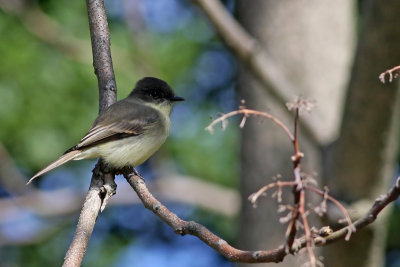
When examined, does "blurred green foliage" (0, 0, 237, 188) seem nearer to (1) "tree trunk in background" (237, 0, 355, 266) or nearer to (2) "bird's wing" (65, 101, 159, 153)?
(1) "tree trunk in background" (237, 0, 355, 266)

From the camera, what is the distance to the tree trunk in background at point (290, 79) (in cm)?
563

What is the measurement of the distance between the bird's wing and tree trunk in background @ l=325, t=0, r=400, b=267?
56.2 inches

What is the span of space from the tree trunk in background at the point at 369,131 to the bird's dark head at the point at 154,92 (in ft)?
4.73

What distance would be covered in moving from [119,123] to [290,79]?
1.90 meters

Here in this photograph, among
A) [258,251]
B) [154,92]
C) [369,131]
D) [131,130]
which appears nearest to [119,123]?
[131,130]

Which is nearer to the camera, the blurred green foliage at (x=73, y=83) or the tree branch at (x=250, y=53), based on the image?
the tree branch at (x=250, y=53)

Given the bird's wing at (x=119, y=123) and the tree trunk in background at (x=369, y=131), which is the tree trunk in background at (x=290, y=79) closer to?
the tree trunk in background at (x=369, y=131)

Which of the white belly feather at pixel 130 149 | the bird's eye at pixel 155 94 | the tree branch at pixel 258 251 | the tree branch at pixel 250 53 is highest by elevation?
the tree branch at pixel 250 53

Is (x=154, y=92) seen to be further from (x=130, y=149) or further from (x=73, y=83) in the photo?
(x=73, y=83)

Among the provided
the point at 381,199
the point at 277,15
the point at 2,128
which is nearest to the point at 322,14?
the point at 277,15

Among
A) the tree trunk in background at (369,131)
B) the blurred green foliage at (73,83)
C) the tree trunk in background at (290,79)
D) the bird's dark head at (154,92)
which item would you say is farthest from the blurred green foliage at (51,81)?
the tree trunk in background at (369,131)

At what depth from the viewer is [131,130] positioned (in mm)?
4645

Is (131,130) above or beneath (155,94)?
beneath

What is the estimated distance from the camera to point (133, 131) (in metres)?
4.64
